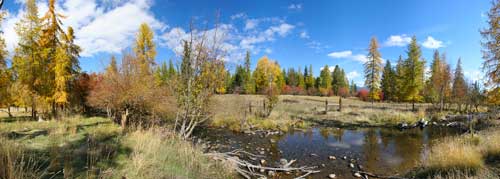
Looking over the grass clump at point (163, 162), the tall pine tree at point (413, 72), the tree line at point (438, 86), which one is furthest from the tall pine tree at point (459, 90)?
the grass clump at point (163, 162)

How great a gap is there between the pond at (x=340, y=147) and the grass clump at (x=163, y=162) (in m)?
2.73

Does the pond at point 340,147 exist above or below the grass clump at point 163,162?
below

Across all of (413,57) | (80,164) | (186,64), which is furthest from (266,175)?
(413,57)

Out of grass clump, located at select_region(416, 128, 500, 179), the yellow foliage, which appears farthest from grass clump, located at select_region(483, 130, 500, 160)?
the yellow foliage

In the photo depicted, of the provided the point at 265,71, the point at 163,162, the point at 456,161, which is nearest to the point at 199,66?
the point at 163,162

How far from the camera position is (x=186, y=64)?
6945 mm

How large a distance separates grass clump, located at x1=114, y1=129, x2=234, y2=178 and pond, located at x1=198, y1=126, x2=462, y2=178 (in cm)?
273

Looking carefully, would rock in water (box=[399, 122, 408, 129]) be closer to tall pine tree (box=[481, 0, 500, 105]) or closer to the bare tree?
tall pine tree (box=[481, 0, 500, 105])

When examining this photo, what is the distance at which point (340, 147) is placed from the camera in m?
10.9

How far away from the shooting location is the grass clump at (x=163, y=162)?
4.13 m

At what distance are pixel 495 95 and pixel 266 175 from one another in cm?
1584

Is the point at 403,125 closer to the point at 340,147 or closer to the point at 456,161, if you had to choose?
the point at 340,147

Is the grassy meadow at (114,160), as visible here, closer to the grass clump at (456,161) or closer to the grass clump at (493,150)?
the grass clump at (456,161)

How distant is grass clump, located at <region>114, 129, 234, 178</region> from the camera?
4125 millimetres
